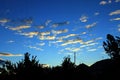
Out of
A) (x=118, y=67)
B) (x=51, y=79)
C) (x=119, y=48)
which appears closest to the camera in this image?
(x=51, y=79)

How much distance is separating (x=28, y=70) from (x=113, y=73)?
14.1 meters

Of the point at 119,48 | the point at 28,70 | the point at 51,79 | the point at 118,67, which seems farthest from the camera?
the point at 119,48

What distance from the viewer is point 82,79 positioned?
26859mm

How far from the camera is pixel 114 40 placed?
77.5 meters

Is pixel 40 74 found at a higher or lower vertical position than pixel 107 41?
lower

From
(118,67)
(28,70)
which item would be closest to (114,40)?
(118,67)

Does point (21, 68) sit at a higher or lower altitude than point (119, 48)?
lower

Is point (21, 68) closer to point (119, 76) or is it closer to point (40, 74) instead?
point (40, 74)

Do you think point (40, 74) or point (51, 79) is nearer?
point (40, 74)

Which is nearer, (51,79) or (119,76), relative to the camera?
(51,79)

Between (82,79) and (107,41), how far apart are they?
5492cm

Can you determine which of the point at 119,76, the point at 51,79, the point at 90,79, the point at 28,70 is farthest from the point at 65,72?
the point at 119,76

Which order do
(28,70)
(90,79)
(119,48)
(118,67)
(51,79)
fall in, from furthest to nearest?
1. (119,48)
2. (118,67)
3. (90,79)
4. (51,79)
5. (28,70)

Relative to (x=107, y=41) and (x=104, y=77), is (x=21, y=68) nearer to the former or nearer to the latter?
(x=104, y=77)
